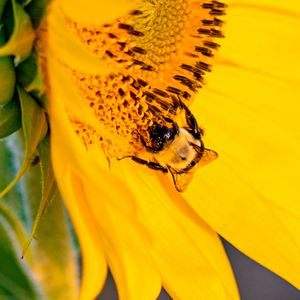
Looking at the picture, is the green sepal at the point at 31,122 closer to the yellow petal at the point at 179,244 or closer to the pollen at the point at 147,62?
the pollen at the point at 147,62

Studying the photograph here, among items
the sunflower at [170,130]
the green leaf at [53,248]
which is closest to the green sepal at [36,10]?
the sunflower at [170,130]

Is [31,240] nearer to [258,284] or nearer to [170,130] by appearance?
[170,130]

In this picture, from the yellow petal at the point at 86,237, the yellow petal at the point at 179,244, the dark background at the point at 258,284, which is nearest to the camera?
the yellow petal at the point at 86,237

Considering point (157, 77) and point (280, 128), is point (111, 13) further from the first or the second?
point (280, 128)

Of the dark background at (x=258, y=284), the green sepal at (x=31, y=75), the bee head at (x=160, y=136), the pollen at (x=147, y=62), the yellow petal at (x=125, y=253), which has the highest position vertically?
the green sepal at (x=31, y=75)

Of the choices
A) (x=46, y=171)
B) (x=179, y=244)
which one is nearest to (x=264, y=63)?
(x=179, y=244)

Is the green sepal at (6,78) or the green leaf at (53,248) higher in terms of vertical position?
the green sepal at (6,78)

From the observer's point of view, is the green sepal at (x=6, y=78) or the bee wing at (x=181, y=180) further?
the bee wing at (x=181, y=180)
